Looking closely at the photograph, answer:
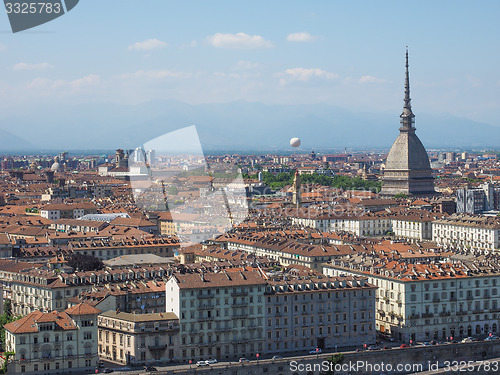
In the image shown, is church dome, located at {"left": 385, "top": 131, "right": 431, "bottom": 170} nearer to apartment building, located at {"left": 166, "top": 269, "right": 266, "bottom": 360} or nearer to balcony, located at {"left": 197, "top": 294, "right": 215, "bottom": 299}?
apartment building, located at {"left": 166, "top": 269, "right": 266, "bottom": 360}

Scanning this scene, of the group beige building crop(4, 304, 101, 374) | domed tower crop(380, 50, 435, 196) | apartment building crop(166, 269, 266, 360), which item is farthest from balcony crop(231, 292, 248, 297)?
domed tower crop(380, 50, 435, 196)

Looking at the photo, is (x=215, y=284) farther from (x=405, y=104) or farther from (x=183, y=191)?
(x=405, y=104)

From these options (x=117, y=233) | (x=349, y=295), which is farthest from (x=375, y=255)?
(x=117, y=233)

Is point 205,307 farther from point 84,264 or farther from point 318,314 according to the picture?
point 84,264

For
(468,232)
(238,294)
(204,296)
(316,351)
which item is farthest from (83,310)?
(468,232)

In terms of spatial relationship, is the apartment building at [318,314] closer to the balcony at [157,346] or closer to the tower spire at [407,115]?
the balcony at [157,346]

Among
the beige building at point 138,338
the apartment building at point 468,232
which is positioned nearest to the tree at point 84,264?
the beige building at point 138,338
